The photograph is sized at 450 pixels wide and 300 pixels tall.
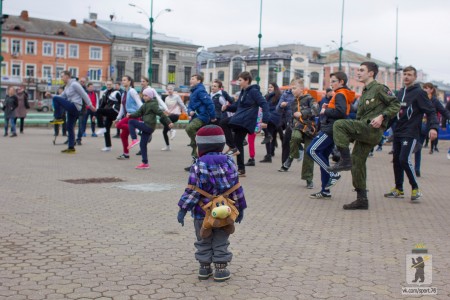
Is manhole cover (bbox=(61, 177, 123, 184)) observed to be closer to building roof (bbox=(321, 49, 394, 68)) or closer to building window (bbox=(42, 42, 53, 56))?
building window (bbox=(42, 42, 53, 56))

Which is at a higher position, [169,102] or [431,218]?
[169,102]

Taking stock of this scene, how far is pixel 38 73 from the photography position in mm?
76500

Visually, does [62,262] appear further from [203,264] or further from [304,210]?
[304,210]

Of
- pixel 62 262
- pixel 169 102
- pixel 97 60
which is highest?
pixel 97 60

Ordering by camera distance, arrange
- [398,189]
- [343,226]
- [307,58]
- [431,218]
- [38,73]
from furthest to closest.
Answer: [307,58] < [38,73] < [398,189] < [431,218] < [343,226]

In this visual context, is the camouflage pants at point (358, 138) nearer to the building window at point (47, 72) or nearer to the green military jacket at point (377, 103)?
the green military jacket at point (377, 103)

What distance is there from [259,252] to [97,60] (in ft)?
255

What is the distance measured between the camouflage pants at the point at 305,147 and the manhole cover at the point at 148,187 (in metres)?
2.20

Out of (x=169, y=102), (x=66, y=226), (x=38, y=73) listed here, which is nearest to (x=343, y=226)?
(x=66, y=226)

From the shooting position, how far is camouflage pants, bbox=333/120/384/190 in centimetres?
760

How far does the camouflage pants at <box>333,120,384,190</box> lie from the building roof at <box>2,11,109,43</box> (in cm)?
7213

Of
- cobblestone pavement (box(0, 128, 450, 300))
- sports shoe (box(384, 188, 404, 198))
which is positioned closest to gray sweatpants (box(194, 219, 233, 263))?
cobblestone pavement (box(0, 128, 450, 300))

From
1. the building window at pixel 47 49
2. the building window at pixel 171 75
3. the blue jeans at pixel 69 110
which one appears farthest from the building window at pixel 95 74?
the blue jeans at pixel 69 110

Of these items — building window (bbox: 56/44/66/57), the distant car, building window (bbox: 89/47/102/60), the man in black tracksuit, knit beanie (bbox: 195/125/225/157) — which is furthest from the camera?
building window (bbox: 89/47/102/60)
